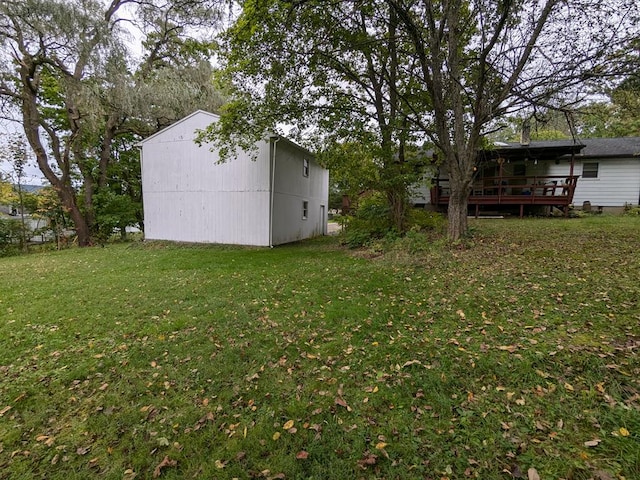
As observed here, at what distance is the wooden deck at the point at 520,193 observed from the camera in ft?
43.4

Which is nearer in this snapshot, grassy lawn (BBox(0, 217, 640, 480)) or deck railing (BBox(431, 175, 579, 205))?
grassy lawn (BBox(0, 217, 640, 480))

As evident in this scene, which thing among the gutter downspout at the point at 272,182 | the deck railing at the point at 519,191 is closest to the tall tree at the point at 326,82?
the gutter downspout at the point at 272,182

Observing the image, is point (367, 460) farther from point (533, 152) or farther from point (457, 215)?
point (533, 152)

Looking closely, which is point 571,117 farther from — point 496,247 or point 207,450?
point 207,450

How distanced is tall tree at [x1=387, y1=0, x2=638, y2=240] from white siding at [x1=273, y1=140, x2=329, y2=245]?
6.28 meters

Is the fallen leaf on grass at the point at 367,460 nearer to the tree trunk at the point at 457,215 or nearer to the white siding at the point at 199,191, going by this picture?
the tree trunk at the point at 457,215

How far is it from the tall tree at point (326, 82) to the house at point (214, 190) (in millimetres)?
1764

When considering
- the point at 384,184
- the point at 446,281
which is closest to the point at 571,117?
the point at 384,184

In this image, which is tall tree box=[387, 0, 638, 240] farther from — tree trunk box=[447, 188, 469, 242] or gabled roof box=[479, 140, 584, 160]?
gabled roof box=[479, 140, 584, 160]

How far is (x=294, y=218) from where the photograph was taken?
549 inches

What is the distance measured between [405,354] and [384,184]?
6.78 meters

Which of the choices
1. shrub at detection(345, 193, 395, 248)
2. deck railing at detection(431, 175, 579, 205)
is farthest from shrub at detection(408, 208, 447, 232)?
deck railing at detection(431, 175, 579, 205)

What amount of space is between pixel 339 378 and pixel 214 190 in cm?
1071

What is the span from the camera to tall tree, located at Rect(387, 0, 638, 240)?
6.42 m
